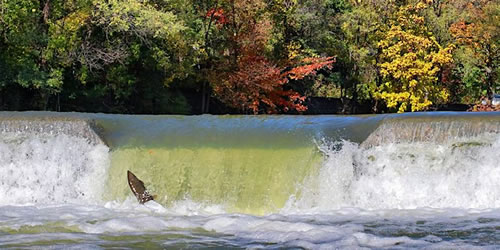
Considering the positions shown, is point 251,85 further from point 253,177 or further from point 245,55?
point 253,177

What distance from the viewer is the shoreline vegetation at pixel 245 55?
711 inches

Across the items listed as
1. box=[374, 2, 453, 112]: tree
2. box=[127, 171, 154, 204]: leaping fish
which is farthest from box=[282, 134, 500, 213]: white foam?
box=[374, 2, 453, 112]: tree

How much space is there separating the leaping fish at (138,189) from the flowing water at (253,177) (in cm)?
13

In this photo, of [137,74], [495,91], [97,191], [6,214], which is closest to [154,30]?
[137,74]

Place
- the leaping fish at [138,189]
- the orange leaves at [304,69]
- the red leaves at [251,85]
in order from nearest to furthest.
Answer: the leaping fish at [138,189], the red leaves at [251,85], the orange leaves at [304,69]

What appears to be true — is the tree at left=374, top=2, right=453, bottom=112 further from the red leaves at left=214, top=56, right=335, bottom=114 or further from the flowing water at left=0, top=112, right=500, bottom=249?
the flowing water at left=0, top=112, right=500, bottom=249

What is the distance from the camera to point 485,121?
8766 mm

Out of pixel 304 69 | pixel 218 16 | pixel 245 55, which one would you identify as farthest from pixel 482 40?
pixel 218 16

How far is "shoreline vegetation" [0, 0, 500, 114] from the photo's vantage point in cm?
1806

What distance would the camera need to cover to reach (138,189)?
8.94 meters

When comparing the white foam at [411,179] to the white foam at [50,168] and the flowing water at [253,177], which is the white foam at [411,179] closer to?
the flowing water at [253,177]

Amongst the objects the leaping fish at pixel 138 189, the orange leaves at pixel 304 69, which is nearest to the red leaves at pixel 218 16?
the orange leaves at pixel 304 69

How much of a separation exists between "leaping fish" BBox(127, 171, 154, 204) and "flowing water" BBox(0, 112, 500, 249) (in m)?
0.13

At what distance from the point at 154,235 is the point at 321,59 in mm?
20642
